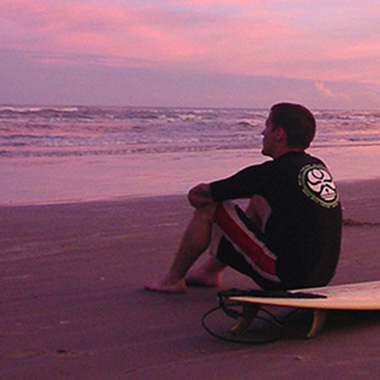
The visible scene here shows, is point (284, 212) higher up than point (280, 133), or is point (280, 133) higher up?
point (280, 133)

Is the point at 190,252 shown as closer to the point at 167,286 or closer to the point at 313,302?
the point at 167,286

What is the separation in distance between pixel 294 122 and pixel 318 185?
347mm

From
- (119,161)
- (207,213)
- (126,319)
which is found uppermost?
(207,213)

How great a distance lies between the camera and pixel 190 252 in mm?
4148

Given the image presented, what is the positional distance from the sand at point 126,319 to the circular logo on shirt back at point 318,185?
607 mm

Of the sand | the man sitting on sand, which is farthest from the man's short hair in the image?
the sand

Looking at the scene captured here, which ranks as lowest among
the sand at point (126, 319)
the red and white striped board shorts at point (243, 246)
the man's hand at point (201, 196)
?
the sand at point (126, 319)

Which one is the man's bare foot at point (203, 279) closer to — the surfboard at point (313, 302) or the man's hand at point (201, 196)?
the man's hand at point (201, 196)

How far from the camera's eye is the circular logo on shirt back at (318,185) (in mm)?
3533

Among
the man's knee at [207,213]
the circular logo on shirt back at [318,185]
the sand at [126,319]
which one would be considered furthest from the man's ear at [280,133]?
the sand at [126,319]

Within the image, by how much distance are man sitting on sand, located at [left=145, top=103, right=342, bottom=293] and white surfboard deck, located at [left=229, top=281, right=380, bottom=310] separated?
15 centimetres

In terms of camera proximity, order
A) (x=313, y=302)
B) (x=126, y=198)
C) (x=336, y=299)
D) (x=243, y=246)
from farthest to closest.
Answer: (x=126, y=198), (x=243, y=246), (x=336, y=299), (x=313, y=302)

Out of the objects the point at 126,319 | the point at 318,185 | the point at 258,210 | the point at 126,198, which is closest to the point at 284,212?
the point at 318,185

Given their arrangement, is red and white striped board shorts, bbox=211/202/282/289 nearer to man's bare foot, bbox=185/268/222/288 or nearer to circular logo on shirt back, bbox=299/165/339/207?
circular logo on shirt back, bbox=299/165/339/207
